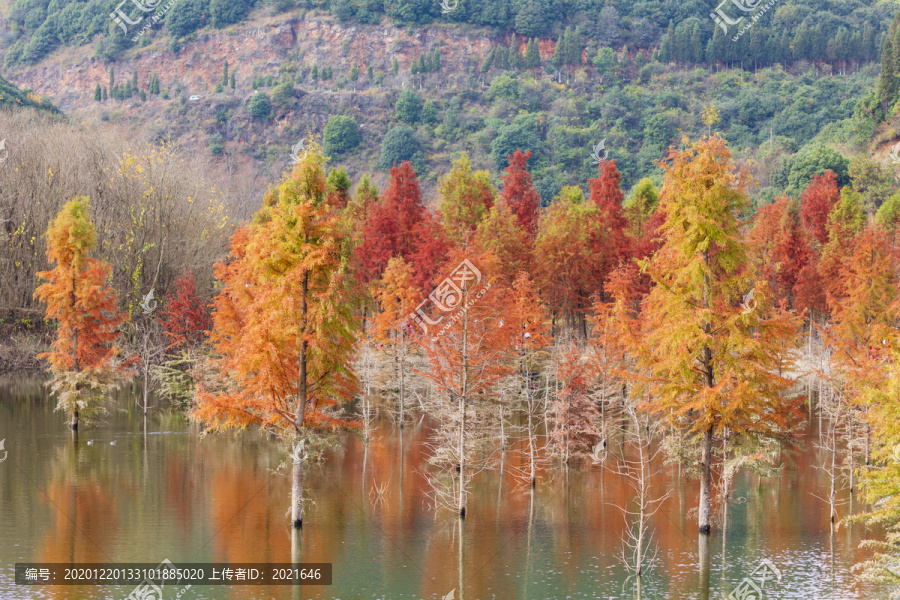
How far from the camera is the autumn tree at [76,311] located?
42.4 m

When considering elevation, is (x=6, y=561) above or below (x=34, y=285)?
below

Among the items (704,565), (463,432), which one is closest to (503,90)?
(463,432)

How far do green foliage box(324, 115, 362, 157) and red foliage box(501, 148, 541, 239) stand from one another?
82.0m

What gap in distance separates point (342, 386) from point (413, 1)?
180 metres

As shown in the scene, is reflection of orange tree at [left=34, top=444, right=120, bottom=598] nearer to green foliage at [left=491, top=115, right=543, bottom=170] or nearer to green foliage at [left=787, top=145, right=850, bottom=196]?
green foliage at [left=787, top=145, right=850, bottom=196]

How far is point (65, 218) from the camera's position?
42.6 metres

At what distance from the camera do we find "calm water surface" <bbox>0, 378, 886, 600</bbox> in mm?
25031

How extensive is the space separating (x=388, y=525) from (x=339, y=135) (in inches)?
4896

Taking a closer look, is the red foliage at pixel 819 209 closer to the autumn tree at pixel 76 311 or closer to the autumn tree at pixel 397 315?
the autumn tree at pixel 397 315

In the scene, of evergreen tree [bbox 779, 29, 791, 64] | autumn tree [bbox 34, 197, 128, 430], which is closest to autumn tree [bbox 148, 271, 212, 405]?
autumn tree [bbox 34, 197, 128, 430]

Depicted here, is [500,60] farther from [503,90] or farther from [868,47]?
[868,47]

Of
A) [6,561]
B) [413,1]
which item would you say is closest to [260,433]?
[6,561]

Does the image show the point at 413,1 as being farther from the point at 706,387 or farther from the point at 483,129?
the point at 706,387

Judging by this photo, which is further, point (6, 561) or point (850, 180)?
point (850, 180)
